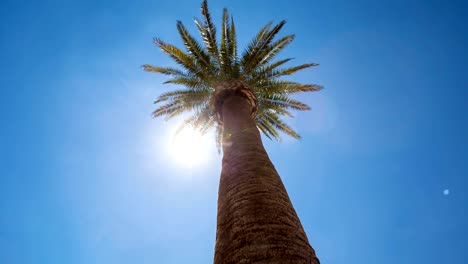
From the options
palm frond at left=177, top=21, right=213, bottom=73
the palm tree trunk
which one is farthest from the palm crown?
the palm tree trunk

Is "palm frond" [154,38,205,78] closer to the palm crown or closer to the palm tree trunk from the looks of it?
the palm crown

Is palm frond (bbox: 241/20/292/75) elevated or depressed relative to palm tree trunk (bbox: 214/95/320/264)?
elevated

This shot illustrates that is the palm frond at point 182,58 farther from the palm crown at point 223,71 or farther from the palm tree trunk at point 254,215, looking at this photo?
the palm tree trunk at point 254,215

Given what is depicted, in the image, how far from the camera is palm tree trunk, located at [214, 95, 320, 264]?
305cm

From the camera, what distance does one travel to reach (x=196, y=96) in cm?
1167

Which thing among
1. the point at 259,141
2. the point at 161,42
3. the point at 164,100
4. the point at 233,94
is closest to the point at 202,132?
the point at 164,100

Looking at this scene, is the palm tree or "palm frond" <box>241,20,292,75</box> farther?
"palm frond" <box>241,20,292,75</box>

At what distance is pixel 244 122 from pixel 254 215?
10.7 ft

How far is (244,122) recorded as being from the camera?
6.60 metres

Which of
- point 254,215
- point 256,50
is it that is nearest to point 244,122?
point 254,215

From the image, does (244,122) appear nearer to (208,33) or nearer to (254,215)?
(254,215)

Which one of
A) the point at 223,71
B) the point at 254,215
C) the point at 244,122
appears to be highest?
the point at 223,71

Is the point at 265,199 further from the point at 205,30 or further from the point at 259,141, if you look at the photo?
the point at 205,30

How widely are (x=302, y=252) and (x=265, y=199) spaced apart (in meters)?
0.88
